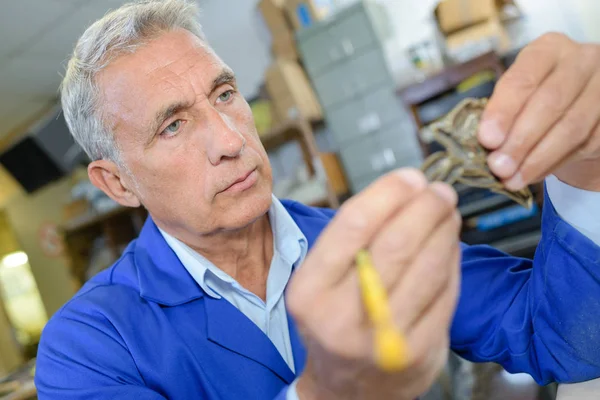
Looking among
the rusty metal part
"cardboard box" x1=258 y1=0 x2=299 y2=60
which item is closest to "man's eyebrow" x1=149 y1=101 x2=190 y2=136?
the rusty metal part

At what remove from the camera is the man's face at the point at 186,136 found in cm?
96

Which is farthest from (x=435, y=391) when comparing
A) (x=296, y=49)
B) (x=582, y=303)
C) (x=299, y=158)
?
(x=296, y=49)

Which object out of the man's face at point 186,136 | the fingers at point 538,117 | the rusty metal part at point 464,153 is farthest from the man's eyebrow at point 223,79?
the fingers at point 538,117

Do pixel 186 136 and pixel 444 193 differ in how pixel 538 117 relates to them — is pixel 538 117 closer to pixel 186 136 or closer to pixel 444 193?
pixel 444 193

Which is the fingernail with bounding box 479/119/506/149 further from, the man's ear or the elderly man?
the man's ear

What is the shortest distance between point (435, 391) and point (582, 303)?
594mm

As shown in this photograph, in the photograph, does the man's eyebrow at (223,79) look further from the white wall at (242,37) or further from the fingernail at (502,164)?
the white wall at (242,37)

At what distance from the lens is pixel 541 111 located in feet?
1.82

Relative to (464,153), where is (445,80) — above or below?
below

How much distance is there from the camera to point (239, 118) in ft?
3.47

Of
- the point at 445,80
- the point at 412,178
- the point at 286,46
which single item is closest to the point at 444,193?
the point at 412,178

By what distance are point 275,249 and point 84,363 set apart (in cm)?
52

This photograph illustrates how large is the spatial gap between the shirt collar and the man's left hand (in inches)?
26.0

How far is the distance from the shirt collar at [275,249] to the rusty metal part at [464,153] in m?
0.55
